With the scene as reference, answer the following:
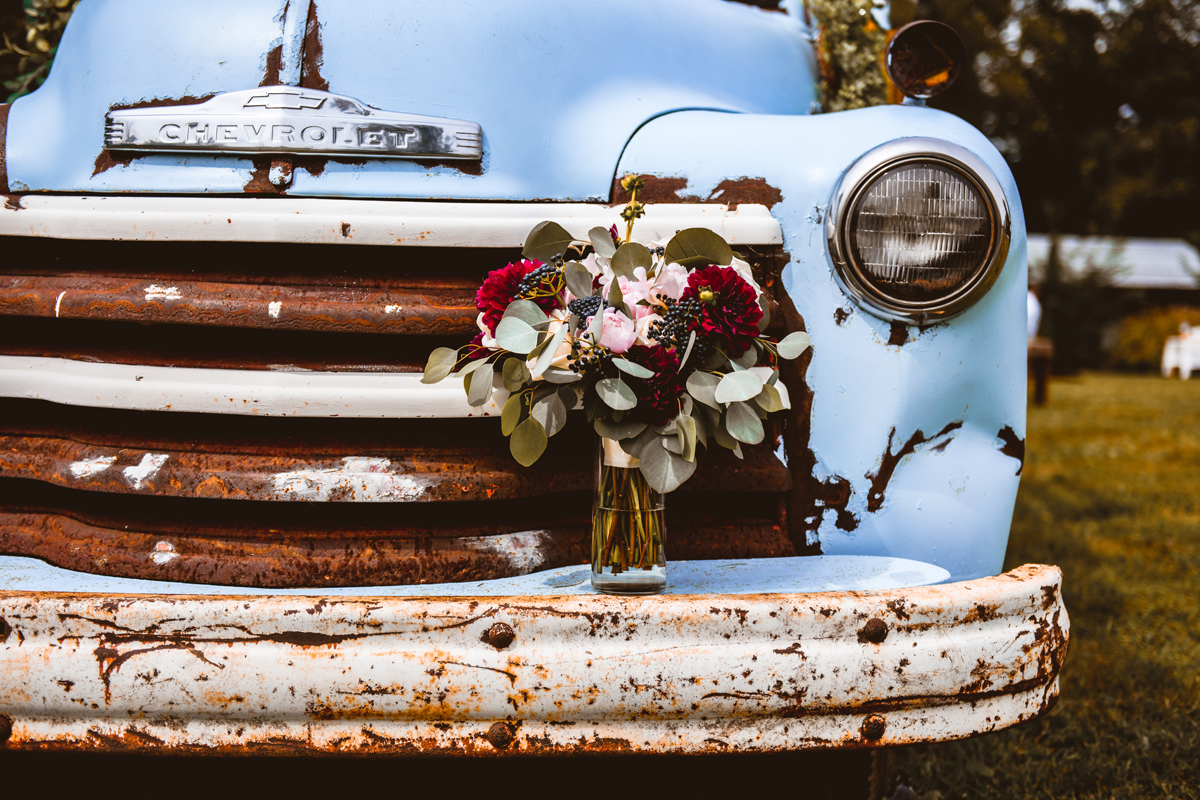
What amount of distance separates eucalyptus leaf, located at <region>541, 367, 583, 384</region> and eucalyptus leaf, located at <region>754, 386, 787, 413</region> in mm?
255

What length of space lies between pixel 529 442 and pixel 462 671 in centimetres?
34

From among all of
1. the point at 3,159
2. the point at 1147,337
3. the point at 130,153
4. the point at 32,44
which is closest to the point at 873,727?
the point at 130,153

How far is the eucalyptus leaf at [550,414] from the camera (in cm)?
134

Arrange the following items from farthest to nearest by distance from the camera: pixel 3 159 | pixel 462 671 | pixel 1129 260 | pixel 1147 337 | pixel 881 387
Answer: pixel 1129 260
pixel 1147 337
pixel 3 159
pixel 881 387
pixel 462 671

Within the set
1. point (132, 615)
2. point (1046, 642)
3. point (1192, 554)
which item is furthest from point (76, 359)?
point (1192, 554)

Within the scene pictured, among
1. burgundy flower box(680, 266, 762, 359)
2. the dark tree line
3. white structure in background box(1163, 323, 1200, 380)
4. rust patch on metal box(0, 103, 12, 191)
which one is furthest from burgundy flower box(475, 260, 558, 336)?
the dark tree line

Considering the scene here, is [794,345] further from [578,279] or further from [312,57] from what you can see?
[312,57]

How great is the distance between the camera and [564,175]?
1578mm

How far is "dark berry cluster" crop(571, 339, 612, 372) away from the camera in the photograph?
132 cm

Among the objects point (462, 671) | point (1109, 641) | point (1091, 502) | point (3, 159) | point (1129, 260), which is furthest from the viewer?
point (1129, 260)

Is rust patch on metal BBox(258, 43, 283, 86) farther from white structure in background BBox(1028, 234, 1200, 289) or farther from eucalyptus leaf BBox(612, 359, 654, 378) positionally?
white structure in background BBox(1028, 234, 1200, 289)

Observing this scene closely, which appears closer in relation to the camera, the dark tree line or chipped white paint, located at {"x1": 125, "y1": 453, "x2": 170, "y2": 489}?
chipped white paint, located at {"x1": 125, "y1": 453, "x2": 170, "y2": 489}

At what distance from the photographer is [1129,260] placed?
85.0 ft

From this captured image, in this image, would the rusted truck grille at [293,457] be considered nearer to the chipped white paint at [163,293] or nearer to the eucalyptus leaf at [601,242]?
the chipped white paint at [163,293]
